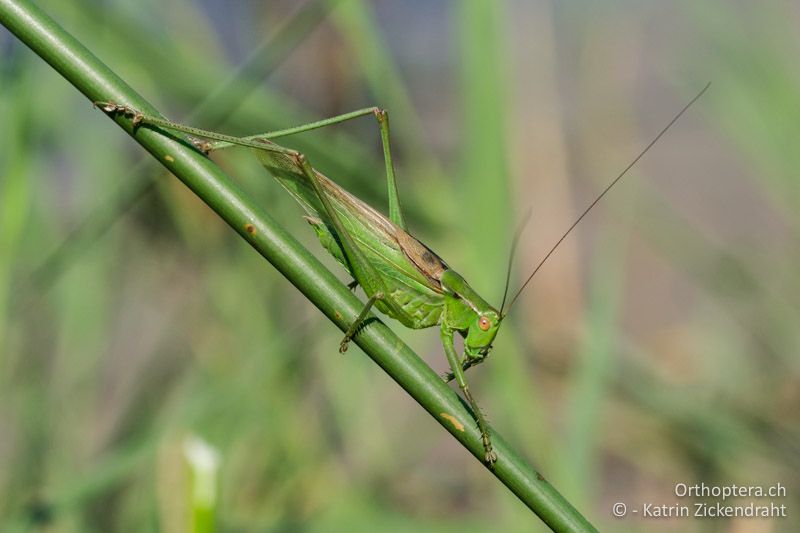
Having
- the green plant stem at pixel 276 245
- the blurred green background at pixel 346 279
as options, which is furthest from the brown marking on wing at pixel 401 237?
the green plant stem at pixel 276 245

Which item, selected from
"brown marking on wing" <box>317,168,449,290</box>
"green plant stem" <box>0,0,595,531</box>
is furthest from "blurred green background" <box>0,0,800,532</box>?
"green plant stem" <box>0,0,595,531</box>

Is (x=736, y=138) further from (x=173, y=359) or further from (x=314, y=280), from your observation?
(x=314, y=280)

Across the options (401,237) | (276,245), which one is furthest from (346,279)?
(276,245)

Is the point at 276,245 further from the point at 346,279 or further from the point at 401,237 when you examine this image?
the point at 346,279

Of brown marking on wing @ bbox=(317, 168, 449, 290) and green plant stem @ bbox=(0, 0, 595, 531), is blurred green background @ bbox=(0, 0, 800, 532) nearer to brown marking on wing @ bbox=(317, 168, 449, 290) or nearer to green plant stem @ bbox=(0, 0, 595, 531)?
brown marking on wing @ bbox=(317, 168, 449, 290)

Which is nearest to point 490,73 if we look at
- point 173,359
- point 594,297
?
point 594,297

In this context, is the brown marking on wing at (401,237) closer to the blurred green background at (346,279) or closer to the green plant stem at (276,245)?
the blurred green background at (346,279)
